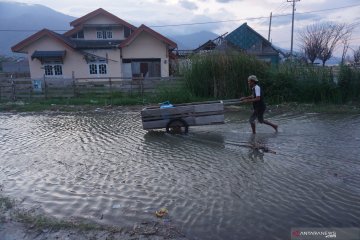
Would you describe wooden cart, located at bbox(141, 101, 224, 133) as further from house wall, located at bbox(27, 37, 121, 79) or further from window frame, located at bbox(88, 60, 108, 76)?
window frame, located at bbox(88, 60, 108, 76)

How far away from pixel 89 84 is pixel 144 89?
3860 mm

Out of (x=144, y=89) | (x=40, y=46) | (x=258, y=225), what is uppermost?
(x=40, y=46)

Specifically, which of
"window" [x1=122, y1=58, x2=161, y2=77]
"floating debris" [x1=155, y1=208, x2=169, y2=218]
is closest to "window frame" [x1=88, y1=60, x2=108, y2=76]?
"window" [x1=122, y1=58, x2=161, y2=77]

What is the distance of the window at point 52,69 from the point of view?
2787 centimetres

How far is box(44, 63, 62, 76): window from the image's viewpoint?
2787 centimetres

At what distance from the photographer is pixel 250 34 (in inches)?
1593

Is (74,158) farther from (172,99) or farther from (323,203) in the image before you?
(172,99)

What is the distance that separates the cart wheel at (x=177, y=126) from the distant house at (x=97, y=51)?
692 inches

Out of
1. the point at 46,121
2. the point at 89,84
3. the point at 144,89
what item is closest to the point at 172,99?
the point at 144,89

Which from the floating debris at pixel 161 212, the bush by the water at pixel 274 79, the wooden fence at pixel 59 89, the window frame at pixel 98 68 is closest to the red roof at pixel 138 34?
the window frame at pixel 98 68

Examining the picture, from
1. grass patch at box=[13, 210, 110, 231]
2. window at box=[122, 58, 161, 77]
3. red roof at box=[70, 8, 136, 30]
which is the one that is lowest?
grass patch at box=[13, 210, 110, 231]

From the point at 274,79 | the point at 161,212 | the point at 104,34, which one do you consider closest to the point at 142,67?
the point at 104,34

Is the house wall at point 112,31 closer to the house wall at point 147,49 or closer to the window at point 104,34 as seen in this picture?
the window at point 104,34

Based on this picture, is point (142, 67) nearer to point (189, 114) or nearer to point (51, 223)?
point (189, 114)
